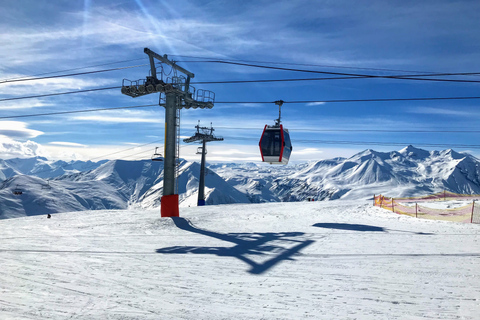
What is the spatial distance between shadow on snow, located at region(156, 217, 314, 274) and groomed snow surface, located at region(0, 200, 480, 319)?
0.04 metres

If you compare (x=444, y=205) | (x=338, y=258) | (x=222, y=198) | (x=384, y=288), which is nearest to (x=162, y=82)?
(x=338, y=258)

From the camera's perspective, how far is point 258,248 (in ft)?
37.3

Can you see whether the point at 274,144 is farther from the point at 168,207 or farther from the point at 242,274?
the point at 242,274

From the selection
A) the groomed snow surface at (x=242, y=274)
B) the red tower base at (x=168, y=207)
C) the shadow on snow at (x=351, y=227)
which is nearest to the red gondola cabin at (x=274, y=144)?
the shadow on snow at (x=351, y=227)

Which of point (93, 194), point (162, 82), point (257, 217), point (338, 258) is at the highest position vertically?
point (162, 82)

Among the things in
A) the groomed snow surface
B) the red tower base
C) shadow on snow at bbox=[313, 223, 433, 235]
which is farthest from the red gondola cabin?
the red tower base

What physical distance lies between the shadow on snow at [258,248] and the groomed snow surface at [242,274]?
0.04m

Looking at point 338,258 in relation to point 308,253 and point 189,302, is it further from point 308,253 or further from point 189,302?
point 189,302

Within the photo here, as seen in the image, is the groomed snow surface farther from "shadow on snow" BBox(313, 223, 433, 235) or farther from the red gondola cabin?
the red gondola cabin

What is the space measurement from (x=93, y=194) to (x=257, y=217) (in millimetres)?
170486

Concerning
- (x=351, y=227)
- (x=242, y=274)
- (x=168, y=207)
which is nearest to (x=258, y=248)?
(x=242, y=274)

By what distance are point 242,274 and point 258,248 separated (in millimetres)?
3321

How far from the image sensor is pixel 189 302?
625 cm

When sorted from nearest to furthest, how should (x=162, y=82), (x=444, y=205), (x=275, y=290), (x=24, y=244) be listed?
1. (x=275, y=290)
2. (x=24, y=244)
3. (x=162, y=82)
4. (x=444, y=205)
